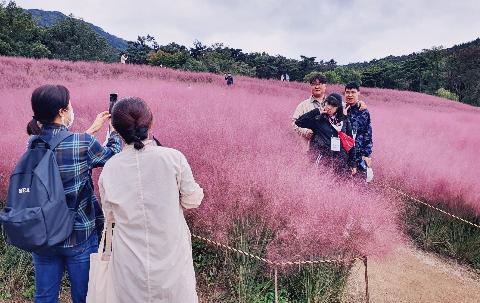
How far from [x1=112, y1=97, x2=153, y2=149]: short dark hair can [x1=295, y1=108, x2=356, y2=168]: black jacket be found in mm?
2655

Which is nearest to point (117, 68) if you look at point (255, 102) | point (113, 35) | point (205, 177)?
point (255, 102)

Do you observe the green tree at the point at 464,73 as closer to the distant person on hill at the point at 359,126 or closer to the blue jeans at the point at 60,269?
the distant person on hill at the point at 359,126

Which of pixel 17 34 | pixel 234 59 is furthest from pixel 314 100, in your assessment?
pixel 234 59

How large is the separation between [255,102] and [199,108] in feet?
8.46

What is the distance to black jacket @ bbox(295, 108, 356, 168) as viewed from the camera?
159 inches

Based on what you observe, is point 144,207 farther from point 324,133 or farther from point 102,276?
point 324,133

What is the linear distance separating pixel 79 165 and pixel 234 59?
118 feet

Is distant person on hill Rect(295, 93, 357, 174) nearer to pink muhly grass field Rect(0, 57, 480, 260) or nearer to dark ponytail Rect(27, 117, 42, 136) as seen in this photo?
pink muhly grass field Rect(0, 57, 480, 260)

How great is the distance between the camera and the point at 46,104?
1929 mm

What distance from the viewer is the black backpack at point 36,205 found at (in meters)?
1.79

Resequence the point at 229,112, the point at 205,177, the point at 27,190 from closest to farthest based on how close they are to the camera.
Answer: the point at 27,190 < the point at 205,177 < the point at 229,112

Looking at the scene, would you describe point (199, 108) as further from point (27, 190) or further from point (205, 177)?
point (27, 190)

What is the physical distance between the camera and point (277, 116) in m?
→ 7.82

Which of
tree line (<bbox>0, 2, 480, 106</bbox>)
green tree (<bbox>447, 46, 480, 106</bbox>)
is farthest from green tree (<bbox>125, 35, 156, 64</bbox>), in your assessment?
green tree (<bbox>447, 46, 480, 106</bbox>)
